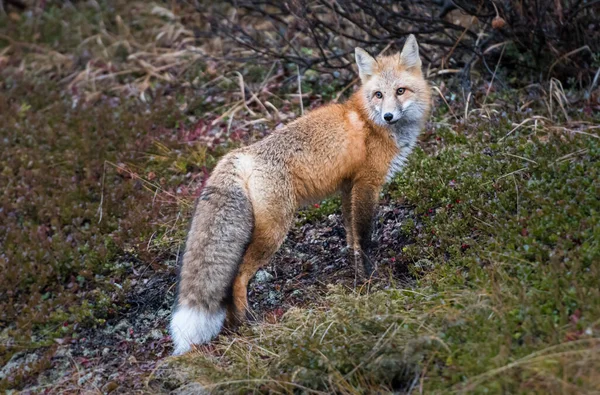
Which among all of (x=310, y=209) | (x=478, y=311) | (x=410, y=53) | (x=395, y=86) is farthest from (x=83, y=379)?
(x=410, y=53)

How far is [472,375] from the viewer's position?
11.4 feet

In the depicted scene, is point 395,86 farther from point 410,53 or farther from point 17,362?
point 17,362

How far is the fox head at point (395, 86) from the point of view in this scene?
5.30m

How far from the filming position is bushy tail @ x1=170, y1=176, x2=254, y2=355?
14.4 ft

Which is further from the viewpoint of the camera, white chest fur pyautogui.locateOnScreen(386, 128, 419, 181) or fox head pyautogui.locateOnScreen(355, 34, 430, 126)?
white chest fur pyautogui.locateOnScreen(386, 128, 419, 181)

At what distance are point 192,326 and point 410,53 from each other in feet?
9.16

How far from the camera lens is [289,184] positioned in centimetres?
502

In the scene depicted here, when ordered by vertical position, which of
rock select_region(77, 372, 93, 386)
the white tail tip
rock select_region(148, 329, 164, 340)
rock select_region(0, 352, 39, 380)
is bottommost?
rock select_region(0, 352, 39, 380)

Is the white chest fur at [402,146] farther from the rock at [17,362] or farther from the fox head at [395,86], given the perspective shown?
the rock at [17,362]

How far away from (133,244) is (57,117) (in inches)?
112

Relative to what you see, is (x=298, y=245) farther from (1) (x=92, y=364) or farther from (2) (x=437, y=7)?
(2) (x=437, y=7)

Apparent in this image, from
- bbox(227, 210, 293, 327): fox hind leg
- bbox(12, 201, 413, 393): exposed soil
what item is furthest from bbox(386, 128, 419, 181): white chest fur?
bbox(227, 210, 293, 327): fox hind leg

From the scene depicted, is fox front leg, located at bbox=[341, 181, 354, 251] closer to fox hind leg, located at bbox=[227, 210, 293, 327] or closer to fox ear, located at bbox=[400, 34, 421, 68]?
fox hind leg, located at bbox=[227, 210, 293, 327]

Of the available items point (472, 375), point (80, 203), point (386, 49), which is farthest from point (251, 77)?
point (472, 375)
